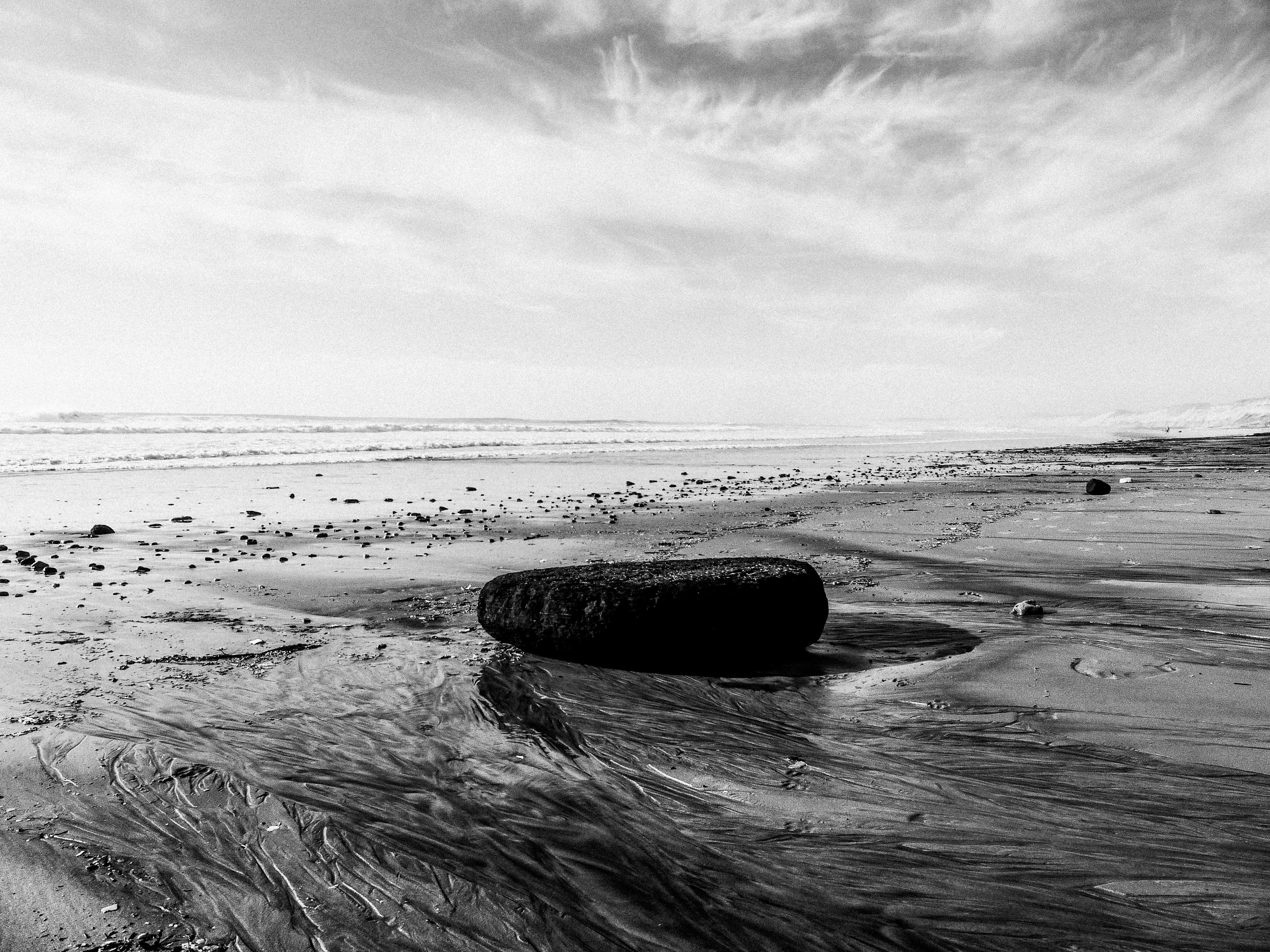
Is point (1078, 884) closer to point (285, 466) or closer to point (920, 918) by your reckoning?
point (920, 918)

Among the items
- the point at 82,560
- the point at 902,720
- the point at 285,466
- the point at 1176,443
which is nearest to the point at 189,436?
the point at 285,466

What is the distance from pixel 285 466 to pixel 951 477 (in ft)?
46.7

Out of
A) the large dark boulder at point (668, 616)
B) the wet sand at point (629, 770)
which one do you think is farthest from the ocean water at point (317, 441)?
the large dark boulder at point (668, 616)

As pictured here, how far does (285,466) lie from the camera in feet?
58.0

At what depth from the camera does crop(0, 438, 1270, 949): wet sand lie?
2010mm

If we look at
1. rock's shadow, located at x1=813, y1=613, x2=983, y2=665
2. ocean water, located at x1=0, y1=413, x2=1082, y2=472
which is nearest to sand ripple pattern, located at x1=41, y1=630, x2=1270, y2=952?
rock's shadow, located at x1=813, y1=613, x2=983, y2=665

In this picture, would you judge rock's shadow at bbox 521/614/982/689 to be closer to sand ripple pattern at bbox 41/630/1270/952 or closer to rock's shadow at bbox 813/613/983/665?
rock's shadow at bbox 813/613/983/665

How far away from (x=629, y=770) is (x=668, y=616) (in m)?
1.15

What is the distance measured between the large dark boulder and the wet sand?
0.13m

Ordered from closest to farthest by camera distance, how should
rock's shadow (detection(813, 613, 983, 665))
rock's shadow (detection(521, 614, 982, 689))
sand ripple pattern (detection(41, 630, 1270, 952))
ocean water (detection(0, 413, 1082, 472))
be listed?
sand ripple pattern (detection(41, 630, 1270, 952)) < rock's shadow (detection(521, 614, 982, 689)) < rock's shadow (detection(813, 613, 983, 665)) < ocean water (detection(0, 413, 1082, 472))

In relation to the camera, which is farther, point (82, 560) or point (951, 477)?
point (951, 477)

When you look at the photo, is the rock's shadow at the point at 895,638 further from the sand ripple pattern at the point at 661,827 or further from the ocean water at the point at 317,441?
the ocean water at the point at 317,441

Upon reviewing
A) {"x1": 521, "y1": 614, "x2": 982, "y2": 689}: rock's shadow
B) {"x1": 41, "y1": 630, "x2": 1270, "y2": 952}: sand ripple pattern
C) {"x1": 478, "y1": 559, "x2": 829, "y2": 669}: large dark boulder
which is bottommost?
{"x1": 41, "y1": 630, "x2": 1270, "y2": 952}: sand ripple pattern

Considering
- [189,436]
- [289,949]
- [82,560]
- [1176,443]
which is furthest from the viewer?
[1176,443]
